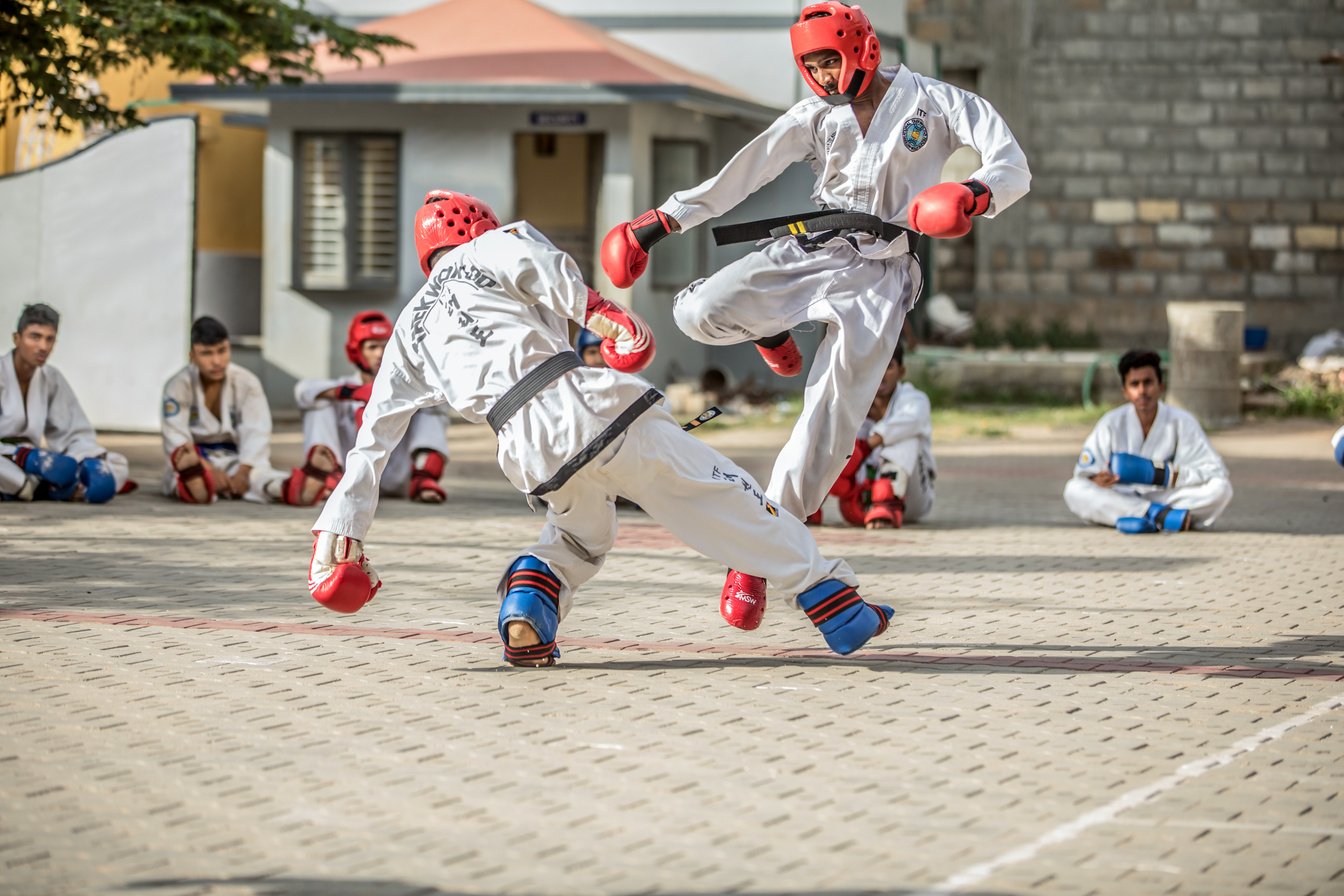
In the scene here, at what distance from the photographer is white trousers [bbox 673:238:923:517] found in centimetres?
648

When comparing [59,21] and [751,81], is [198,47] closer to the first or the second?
[59,21]

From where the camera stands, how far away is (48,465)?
10758 millimetres

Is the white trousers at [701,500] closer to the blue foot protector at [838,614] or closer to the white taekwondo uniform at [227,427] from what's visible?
the blue foot protector at [838,614]

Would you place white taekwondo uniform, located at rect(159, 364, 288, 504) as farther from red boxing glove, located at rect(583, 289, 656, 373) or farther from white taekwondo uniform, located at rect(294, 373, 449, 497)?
red boxing glove, located at rect(583, 289, 656, 373)

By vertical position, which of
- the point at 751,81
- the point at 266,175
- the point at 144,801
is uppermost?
the point at 751,81

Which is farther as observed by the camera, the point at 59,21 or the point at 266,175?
the point at 266,175

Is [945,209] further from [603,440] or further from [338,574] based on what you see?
[338,574]

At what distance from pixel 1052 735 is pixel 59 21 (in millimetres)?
10060

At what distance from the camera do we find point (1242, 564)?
9.02 meters

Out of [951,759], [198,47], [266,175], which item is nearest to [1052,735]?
[951,759]

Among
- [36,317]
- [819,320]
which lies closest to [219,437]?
[36,317]

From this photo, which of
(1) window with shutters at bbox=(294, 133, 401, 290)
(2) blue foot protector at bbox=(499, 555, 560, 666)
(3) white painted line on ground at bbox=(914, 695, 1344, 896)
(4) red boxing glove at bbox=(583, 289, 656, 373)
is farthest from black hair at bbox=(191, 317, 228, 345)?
(1) window with shutters at bbox=(294, 133, 401, 290)

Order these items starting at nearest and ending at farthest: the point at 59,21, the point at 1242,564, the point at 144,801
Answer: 1. the point at 144,801
2. the point at 1242,564
3. the point at 59,21

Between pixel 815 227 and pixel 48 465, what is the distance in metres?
5.97
